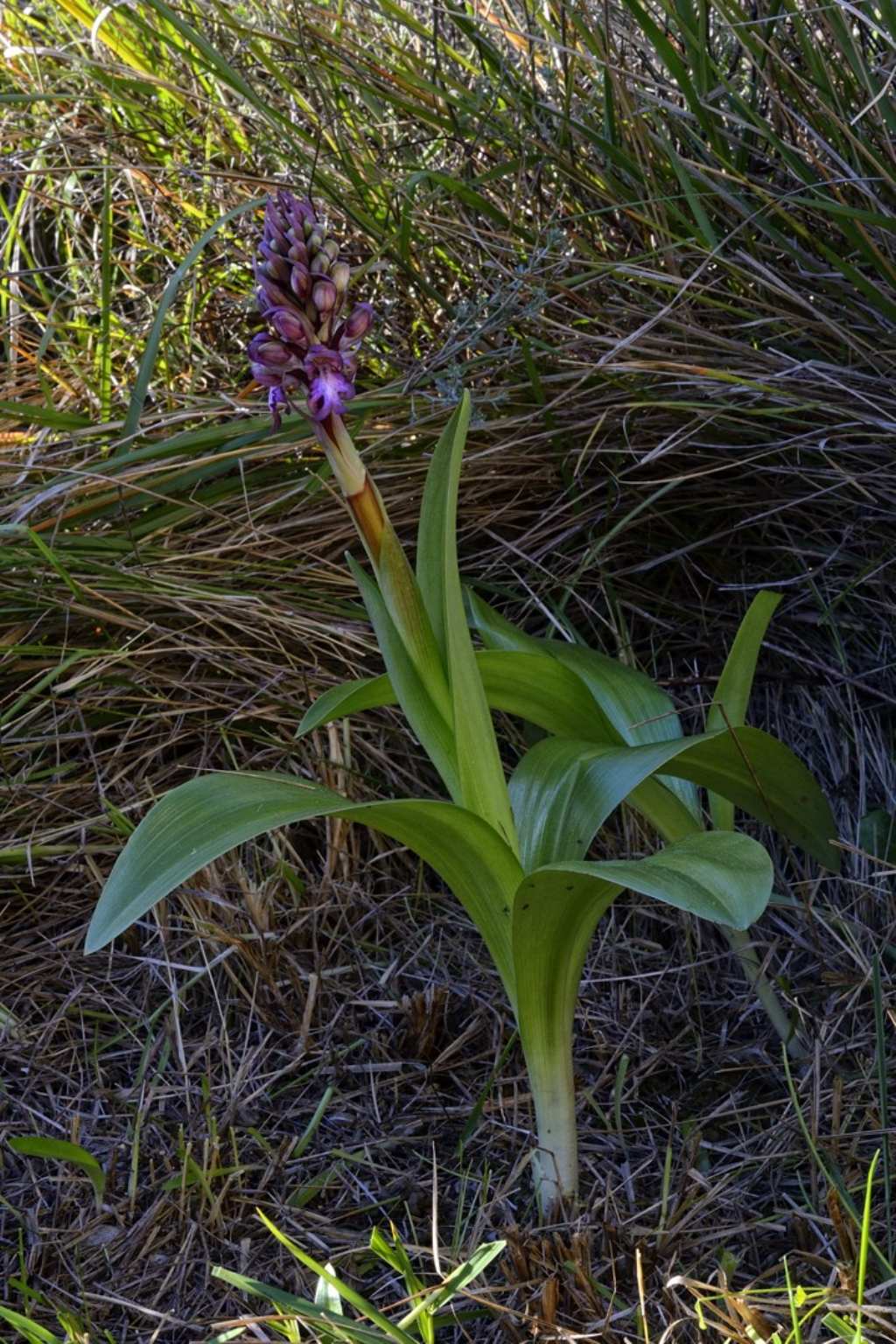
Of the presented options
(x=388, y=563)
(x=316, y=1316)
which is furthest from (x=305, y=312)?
(x=316, y=1316)

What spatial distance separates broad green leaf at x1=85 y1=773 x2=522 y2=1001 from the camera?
84 cm

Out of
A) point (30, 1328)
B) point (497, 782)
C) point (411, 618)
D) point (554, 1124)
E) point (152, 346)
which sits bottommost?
point (554, 1124)

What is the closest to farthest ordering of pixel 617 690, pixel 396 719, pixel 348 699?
pixel 348 699, pixel 617 690, pixel 396 719

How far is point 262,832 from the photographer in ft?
3.09

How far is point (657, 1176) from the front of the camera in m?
1.00

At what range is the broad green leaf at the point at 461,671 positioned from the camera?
3.10 feet

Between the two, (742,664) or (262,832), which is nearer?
(262,832)

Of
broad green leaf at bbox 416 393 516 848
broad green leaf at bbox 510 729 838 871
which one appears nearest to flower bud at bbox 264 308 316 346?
broad green leaf at bbox 416 393 516 848

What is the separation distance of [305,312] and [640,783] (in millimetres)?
458

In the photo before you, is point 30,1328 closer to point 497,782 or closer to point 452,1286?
point 452,1286

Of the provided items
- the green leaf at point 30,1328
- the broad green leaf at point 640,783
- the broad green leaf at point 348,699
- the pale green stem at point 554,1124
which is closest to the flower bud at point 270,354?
the broad green leaf at point 348,699

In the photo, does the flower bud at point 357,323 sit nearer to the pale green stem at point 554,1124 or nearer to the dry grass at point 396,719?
the dry grass at point 396,719

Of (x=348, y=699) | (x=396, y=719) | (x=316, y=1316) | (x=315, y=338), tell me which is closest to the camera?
(x=316, y=1316)

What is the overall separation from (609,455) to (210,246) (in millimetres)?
702
